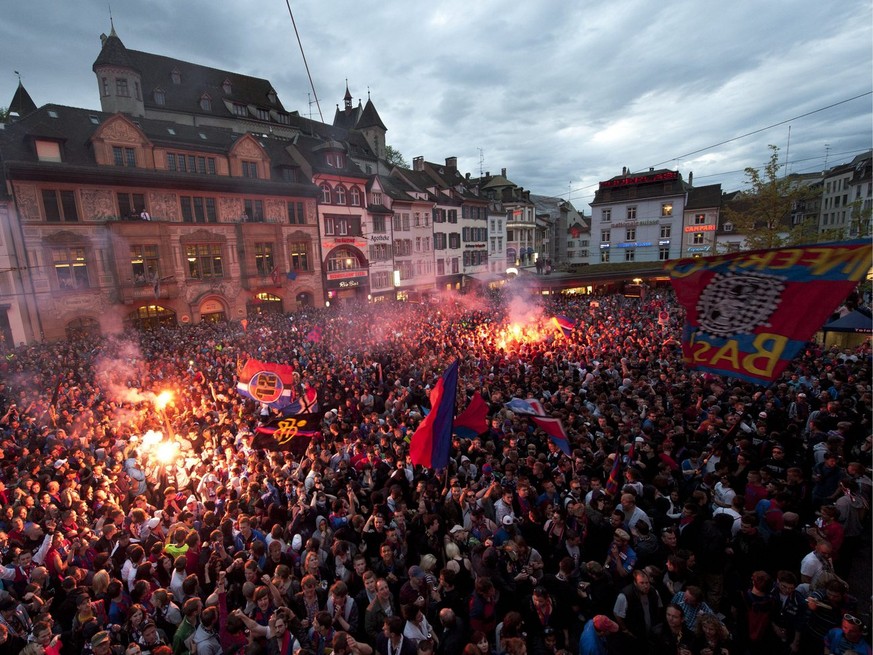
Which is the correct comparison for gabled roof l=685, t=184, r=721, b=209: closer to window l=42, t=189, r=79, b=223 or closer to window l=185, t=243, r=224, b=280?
window l=185, t=243, r=224, b=280

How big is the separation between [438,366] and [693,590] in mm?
11148

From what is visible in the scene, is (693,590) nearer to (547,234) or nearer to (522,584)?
(522,584)

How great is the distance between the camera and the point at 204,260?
2820 centimetres

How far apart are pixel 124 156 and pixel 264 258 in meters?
9.47

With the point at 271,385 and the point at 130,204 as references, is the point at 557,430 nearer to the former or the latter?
the point at 271,385

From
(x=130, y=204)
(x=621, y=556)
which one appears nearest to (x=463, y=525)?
(x=621, y=556)

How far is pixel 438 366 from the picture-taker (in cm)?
1496

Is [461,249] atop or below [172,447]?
atop

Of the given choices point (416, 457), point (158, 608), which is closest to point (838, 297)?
point (416, 457)

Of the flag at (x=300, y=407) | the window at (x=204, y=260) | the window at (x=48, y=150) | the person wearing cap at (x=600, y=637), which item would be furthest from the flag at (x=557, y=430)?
the window at (x=48, y=150)

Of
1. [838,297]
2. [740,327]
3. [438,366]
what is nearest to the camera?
[838,297]

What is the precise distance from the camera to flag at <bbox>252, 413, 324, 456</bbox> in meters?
8.29

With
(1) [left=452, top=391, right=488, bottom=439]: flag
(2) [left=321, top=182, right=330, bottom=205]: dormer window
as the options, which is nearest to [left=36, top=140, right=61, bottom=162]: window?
(2) [left=321, top=182, right=330, bottom=205]: dormer window

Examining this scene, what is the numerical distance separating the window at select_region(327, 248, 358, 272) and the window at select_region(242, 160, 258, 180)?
25.2 feet
